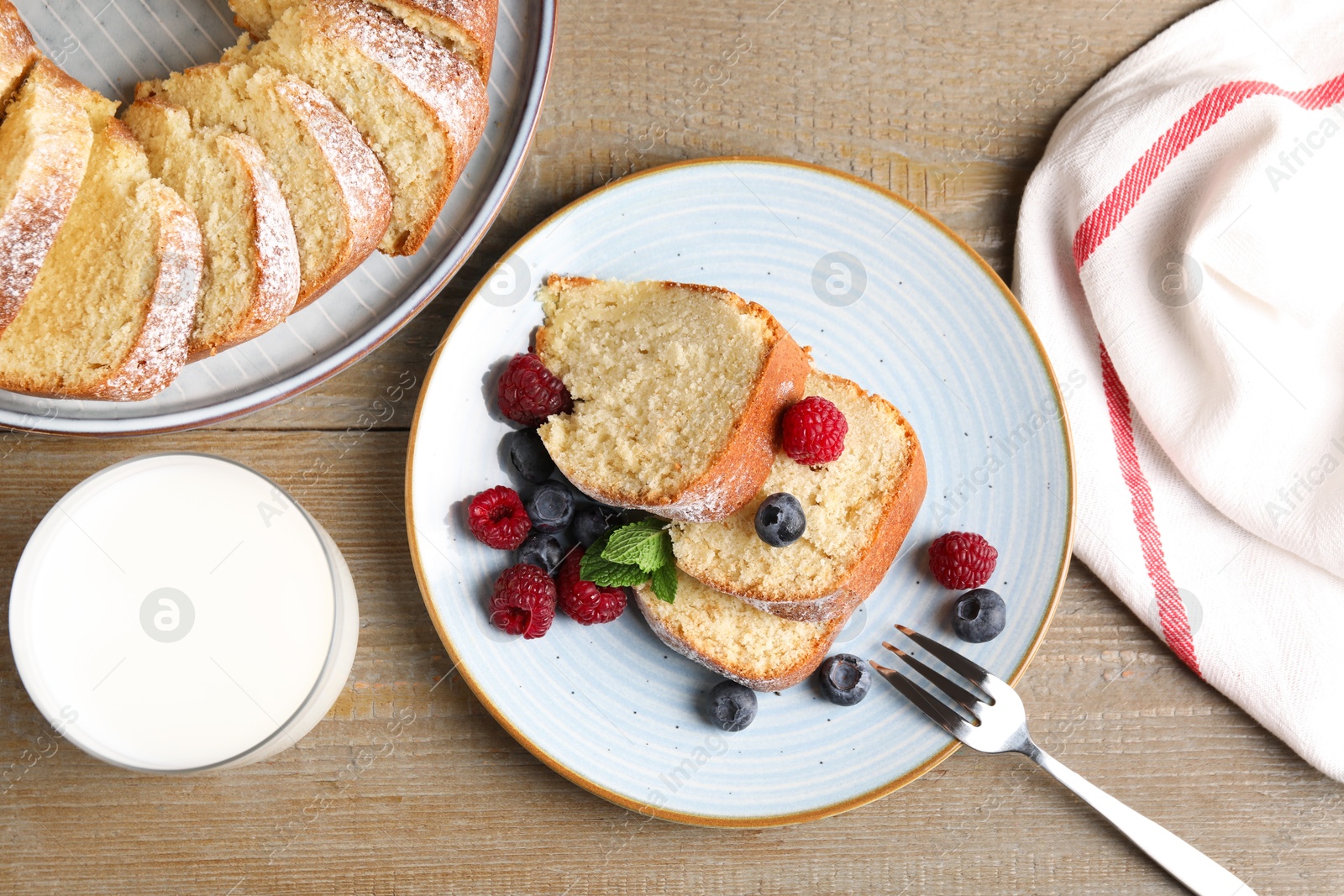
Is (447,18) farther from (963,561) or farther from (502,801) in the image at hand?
(502,801)

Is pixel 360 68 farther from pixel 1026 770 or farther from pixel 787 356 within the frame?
pixel 1026 770

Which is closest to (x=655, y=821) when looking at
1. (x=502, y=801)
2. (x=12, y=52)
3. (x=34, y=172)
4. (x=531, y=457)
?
(x=502, y=801)

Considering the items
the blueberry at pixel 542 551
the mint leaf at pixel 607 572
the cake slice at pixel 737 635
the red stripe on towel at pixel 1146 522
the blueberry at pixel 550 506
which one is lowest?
the red stripe on towel at pixel 1146 522

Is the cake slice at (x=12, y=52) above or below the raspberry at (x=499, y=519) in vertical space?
above

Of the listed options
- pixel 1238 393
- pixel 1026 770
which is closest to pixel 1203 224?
pixel 1238 393

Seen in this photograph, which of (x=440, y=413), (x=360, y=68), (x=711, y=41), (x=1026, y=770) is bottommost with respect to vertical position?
(x=1026, y=770)

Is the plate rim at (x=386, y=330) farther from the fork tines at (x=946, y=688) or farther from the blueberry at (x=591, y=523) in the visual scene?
the fork tines at (x=946, y=688)

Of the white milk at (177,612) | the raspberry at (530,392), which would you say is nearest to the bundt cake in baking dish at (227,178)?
the white milk at (177,612)
